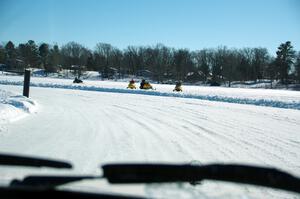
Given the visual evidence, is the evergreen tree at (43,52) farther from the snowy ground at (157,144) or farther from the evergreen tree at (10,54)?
the snowy ground at (157,144)

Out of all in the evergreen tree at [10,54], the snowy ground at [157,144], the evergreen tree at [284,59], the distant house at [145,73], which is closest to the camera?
the snowy ground at [157,144]

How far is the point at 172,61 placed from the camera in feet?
403

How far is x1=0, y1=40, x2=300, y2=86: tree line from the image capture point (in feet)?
352

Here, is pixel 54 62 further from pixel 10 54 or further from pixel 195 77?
pixel 195 77

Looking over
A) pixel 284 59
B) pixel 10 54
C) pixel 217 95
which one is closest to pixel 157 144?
pixel 217 95

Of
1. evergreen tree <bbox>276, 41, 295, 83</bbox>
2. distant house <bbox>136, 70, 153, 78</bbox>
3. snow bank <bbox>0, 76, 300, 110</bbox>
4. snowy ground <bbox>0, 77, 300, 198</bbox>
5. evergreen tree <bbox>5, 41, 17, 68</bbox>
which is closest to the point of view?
snowy ground <bbox>0, 77, 300, 198</bbox>

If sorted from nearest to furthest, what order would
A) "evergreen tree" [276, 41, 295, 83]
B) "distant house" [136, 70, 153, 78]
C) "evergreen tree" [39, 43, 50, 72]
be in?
"evergreen tree" [276, 41, 295, 83], "distant house" [136, 70, 153, 78], "evergreen tree" [39, 43, 50, 72]

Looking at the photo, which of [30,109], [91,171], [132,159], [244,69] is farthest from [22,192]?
[244,69]

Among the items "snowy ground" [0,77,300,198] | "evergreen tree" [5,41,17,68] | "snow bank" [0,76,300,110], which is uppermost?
"evergreen tree" [5,41,17,68]

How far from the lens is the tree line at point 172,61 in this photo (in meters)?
107

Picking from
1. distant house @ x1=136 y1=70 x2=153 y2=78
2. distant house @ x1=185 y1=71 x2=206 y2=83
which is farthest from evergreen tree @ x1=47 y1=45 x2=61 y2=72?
distant house @ x1=185 y1=71 x2=206 y2=83

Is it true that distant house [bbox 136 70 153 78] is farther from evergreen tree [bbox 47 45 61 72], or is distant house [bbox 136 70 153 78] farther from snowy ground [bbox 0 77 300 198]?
snowy ground [bbox 0 77 300 198]

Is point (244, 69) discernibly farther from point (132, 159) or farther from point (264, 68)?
point (132, 159)

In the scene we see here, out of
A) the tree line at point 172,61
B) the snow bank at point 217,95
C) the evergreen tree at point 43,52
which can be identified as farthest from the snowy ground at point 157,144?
the evergreen tree at point 43,52
